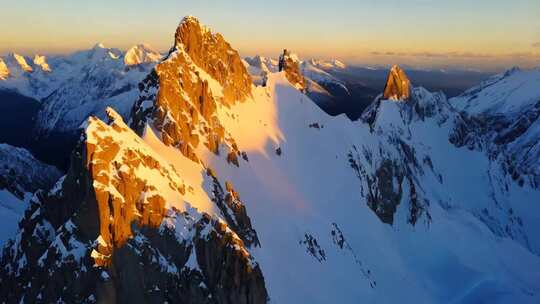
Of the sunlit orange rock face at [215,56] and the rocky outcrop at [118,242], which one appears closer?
the rocky outcrop at [118,242]

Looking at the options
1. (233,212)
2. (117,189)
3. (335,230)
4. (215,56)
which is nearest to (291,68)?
(215,56)

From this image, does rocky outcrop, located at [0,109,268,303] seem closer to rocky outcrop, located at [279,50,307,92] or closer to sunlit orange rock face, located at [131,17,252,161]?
sunlit orange rock face, located at [131,17,252,161]

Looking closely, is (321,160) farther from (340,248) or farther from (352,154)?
(340,248)

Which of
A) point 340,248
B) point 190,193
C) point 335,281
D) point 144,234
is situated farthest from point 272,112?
point 144,234

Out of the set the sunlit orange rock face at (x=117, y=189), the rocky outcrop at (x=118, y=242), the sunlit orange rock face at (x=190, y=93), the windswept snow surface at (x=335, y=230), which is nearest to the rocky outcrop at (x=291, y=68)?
the windswept snow surface at (x=335, y=230)

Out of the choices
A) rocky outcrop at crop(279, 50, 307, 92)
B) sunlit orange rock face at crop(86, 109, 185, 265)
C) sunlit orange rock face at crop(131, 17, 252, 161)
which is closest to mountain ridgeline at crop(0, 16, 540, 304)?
sunlit orange rock face at crop(86, 109, 185, 265)

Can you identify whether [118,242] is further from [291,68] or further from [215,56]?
[291,68]

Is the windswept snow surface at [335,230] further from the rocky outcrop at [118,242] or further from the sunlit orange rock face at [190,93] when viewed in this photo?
the rocky outcrop at [118,242]
